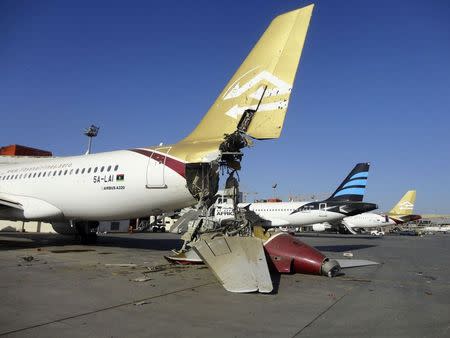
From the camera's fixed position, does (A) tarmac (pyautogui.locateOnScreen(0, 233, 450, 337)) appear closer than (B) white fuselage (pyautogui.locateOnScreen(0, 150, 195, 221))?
Yes

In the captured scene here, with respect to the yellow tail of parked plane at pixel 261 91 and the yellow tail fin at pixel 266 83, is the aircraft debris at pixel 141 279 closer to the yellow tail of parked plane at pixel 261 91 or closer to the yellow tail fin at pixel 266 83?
the yellow tail of parked plane at pixel 261 91

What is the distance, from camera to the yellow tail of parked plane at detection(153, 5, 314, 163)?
404 inches

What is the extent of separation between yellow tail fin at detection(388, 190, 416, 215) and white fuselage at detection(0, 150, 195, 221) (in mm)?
51874

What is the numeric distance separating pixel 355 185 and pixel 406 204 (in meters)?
27.4

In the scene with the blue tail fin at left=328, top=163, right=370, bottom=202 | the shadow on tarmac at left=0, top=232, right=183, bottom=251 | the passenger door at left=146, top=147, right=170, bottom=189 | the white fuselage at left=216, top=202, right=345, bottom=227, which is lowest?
the shadow on tarmac at left=0, top=232, right=183, bottom=251

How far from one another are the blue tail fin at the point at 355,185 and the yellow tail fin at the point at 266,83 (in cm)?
2422

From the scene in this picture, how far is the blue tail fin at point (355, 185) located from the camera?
32562mm

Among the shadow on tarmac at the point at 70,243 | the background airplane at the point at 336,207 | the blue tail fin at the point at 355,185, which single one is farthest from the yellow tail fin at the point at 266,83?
the blue tail fin at the point at 355,185

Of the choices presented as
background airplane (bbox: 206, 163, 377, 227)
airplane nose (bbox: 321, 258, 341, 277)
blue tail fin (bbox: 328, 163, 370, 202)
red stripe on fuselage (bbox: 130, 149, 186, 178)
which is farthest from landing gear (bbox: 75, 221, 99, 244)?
blue tail fin (bbox: 328, 163, 370, 202)

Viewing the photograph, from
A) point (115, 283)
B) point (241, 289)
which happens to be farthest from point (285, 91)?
point (115, 283)

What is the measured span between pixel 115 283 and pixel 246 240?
273 centimetres

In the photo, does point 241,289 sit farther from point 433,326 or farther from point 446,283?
point 446,283

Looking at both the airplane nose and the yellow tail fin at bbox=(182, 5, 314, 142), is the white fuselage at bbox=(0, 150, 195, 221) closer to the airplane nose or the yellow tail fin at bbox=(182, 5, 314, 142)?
the yellow tail fin at bbox=(182, 5, 314, 142)

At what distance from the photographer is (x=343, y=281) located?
8094mm
